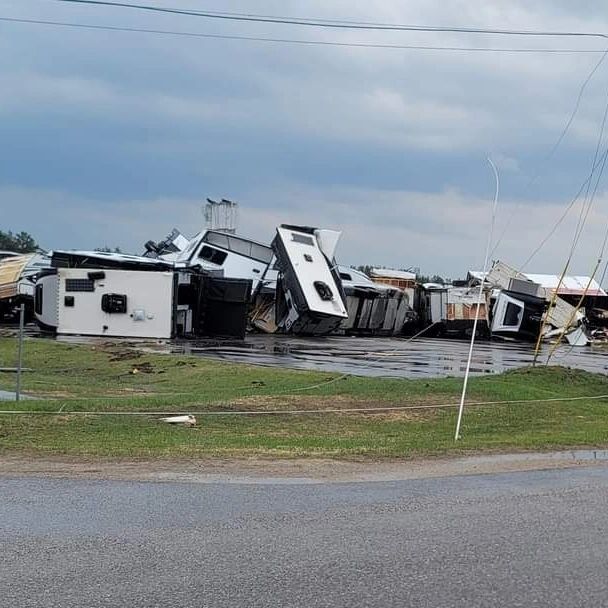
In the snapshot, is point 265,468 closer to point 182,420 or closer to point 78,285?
point 182,420

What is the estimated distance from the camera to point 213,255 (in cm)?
4291

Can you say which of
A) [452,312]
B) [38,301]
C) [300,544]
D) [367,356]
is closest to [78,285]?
[38,301]

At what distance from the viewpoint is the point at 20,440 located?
994cm

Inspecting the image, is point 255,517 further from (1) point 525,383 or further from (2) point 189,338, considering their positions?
(2) point 189,338

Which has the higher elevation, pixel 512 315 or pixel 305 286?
pixel 305 286

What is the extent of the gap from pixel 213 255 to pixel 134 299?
1051 cm

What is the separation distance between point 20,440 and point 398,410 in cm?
665

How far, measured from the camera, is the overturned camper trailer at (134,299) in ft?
107

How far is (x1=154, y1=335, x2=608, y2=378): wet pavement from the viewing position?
2397 centimetres

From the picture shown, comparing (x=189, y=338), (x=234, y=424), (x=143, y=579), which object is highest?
(x=143, y=579)

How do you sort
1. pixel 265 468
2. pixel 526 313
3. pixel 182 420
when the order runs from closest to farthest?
pixel 265 468 → pixel 182 420 → pixel 526 313

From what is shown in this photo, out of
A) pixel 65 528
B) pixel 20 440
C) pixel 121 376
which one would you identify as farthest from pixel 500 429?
pixel 121 376

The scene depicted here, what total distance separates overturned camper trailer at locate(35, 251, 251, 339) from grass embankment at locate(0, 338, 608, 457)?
31.7 ft

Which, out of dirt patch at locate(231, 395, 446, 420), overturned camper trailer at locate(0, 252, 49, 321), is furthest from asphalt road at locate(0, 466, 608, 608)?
overturned camper trailer at locate(0, 252, 49, 321)
